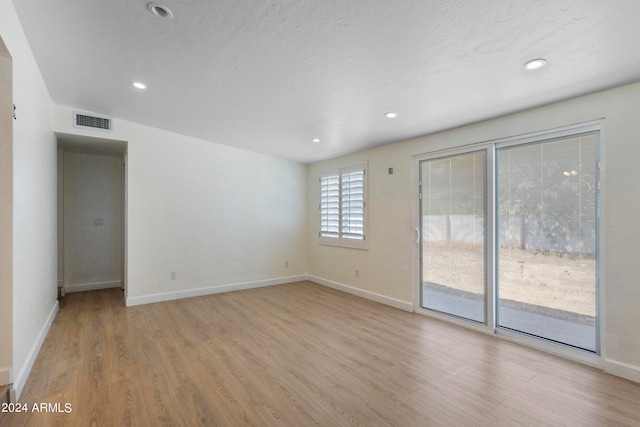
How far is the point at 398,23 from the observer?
1875mm

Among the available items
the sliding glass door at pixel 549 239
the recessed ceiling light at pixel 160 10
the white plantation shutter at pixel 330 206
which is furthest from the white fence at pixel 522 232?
the recessed ceiling light at pixel 160 10

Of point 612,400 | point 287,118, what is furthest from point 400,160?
point 612,400

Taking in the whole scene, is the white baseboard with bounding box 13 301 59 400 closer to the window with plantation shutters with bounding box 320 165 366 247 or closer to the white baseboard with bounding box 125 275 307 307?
the white baseboard with bounding box 125 275 307 307

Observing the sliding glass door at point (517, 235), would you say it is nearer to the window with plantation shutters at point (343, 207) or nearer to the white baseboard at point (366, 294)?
the white baseboard at point (366, 294)

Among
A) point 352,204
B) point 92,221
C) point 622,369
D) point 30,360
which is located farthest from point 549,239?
point 92,221

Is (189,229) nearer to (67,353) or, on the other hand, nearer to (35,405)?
(67,353)

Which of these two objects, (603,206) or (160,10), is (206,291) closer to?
(160,10)

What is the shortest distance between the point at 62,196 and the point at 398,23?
6.04 meters

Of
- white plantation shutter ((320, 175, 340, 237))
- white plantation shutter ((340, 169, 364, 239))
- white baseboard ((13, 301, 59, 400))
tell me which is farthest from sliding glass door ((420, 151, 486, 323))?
white baseboard ((13, 301, 59, 400))

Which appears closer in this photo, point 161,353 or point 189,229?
point 161,353

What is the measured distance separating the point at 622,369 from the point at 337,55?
348 centimetres

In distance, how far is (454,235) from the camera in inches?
149

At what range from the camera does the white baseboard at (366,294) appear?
169 inches

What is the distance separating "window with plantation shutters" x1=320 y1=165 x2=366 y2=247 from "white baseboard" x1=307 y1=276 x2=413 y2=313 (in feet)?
2.53
